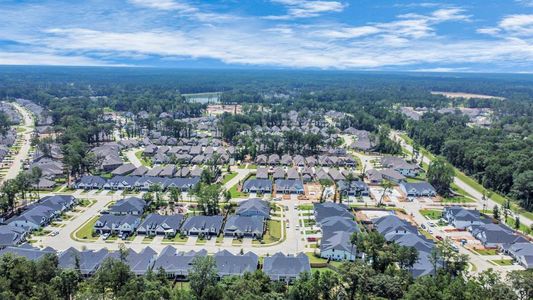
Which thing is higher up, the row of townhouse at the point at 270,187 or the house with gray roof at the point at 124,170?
the house with gray roof at the point at 124,170

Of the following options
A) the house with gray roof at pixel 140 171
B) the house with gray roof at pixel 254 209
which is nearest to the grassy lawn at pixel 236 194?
the house with gray roof at pixel 254 209

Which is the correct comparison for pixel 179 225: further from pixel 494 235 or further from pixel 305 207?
pixel 494 235

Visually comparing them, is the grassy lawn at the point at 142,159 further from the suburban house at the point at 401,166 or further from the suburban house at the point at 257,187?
the suburban house at the point at 401,166

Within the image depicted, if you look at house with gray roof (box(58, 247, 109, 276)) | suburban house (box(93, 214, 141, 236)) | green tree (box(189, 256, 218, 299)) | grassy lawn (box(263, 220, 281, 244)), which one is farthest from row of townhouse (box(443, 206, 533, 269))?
house with gray roof (box(58, 247, 109, 276))

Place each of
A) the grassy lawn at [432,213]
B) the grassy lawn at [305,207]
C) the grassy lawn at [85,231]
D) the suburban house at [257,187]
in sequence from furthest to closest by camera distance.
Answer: the suburban house at [257,187]
the grassy lawn at [305,207]
the grassy lawn at [432,213]
the grassy lawn at [85,231]

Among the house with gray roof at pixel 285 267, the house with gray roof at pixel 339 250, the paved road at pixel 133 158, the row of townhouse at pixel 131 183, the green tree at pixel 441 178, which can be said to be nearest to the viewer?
the house with gray roof at pixel 285 267

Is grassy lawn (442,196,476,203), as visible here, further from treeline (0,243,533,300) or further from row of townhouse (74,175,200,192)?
row of townhouse (74,175,200,192)

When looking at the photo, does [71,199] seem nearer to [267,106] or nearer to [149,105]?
[149,105]
